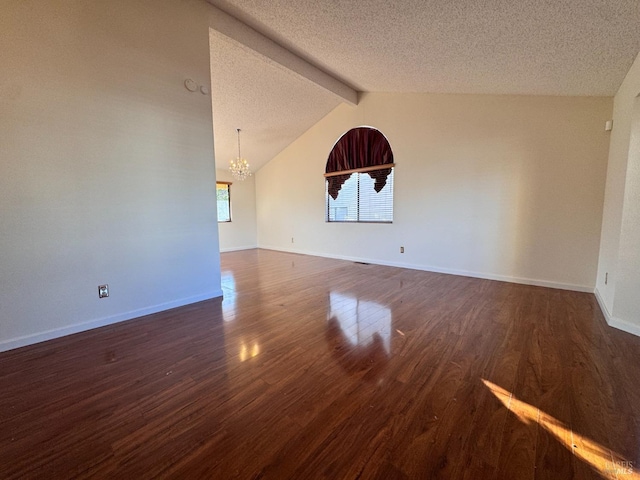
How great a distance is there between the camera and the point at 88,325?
2480 mm

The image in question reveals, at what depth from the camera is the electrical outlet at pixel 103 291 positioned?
100 inches

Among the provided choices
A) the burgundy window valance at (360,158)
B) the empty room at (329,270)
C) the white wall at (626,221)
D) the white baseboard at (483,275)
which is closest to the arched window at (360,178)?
the burgundy window valance at (360,158)

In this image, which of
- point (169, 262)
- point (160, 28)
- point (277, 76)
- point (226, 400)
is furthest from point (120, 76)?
point (226, 400)

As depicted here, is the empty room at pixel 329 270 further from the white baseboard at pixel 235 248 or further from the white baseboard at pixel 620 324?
the white baseboard at pixel 235 248

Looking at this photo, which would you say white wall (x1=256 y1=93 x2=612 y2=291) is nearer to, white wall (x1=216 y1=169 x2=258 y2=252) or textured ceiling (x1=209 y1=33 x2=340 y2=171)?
textured ceiling (x1=209 y1=33 x2=340 y2=171)

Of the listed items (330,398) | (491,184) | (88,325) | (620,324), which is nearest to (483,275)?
(491,184)

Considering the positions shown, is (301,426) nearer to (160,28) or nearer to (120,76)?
(120,76)

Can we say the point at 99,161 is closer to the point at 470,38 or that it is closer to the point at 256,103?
the point at 256,103

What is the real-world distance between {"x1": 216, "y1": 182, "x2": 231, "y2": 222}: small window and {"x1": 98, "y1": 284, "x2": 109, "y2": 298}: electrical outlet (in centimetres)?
494

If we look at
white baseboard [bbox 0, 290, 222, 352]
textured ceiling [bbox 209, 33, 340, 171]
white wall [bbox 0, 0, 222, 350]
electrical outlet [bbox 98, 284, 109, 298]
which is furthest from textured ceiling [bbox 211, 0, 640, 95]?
white baseboard [bbox 0, 290, 222, 352]

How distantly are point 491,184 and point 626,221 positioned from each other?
179 centimetres

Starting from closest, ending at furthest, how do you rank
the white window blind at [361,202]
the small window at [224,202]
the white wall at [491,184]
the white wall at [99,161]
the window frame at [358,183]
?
the white wall at [99,161] < the white wall at [491,184] < the window frame at [358,183] < the white window blind at [361,202] < the small window at [224,202]

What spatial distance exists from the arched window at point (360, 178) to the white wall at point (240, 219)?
280 centimetres

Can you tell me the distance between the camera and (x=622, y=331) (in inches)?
92.0
